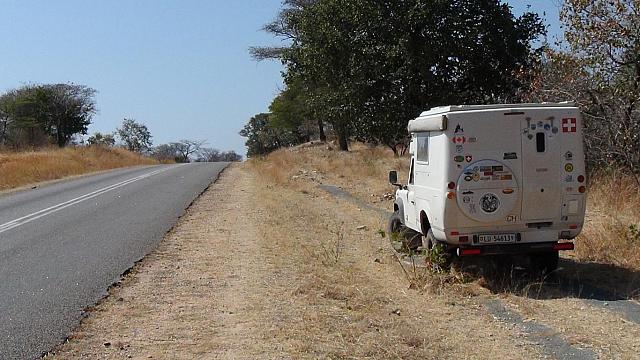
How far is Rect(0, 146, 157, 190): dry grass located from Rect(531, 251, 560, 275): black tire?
2780 cm

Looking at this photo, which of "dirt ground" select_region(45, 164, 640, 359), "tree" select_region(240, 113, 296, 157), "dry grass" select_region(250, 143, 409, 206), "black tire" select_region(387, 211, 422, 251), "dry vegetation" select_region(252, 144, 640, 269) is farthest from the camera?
"tree" select_region(240, 113, 296, 157)

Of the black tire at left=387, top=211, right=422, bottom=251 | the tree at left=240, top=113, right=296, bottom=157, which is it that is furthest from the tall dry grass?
the tree at left=240, top=113, right=296, bottom=157

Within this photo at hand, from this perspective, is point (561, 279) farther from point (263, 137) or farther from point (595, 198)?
point (263, 137)

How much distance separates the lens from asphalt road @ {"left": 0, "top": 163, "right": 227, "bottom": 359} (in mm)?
7516

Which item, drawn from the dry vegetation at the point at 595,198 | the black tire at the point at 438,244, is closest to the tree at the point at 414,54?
the dry vegetation at the point at 595,198

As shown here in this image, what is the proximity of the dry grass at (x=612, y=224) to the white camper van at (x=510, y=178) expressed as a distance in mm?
1552

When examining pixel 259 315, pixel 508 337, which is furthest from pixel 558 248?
Answer: pixel 259 315

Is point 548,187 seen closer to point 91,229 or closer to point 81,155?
point 91,229

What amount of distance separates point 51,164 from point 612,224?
116 feet

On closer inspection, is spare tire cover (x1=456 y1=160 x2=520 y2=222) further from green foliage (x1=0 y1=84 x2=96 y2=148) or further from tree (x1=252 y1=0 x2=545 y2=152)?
green foliage (x1=0 y1=84 x2=96 y2=148)

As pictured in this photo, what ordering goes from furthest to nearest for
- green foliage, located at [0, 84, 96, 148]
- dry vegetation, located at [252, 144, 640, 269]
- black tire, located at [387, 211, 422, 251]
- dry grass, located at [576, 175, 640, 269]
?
green foliage, located at [0, 84, 96, 148] → black tire, located at [387, 211, 422, 251] → dry vegetation, located at [252, 144, 640, 269] → dry grass, located at [576, 175, 640, 269]

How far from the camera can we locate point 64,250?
12.2 meters

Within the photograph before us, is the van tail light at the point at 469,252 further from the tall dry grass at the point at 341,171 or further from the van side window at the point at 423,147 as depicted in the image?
the tall dry grass at the point at 341,171

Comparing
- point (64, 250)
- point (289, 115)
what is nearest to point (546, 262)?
point (64, 250)
